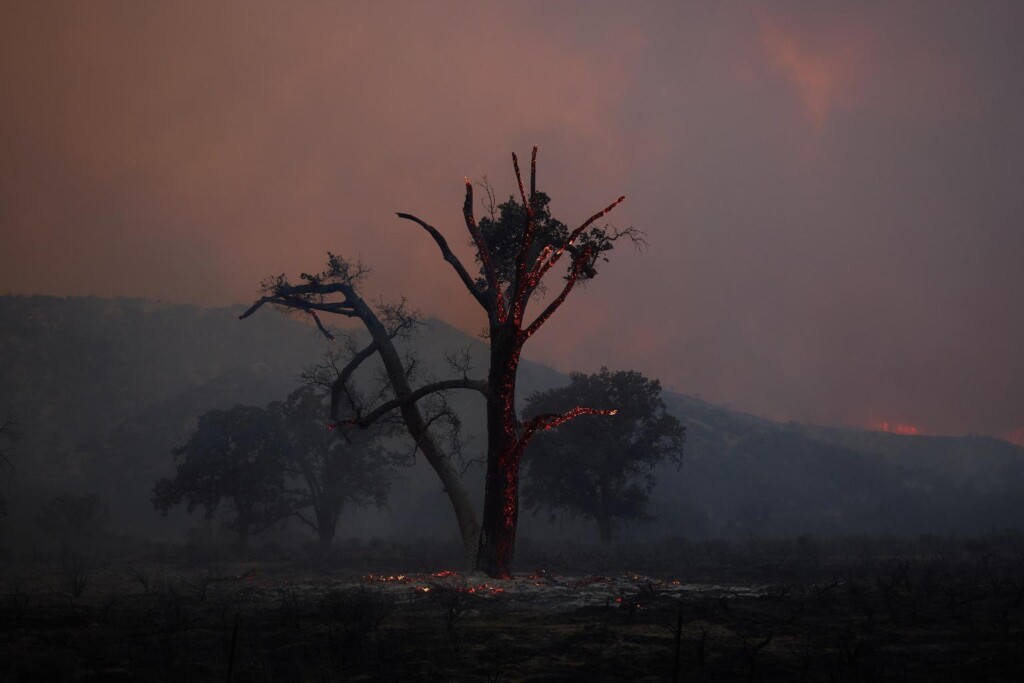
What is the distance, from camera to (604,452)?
41031 millimetres

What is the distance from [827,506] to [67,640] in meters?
107

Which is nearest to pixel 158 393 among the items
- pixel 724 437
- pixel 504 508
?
pixel 724 437

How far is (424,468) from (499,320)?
4072 inches

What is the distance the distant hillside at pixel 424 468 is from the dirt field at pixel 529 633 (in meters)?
35.3

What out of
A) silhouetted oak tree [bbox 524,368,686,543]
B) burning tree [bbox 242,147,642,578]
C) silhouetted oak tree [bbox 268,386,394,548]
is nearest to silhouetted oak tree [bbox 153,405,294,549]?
silhouetted oak tree [bbox 268,386,394,548]

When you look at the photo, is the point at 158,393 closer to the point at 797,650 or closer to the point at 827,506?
the point at 827,506

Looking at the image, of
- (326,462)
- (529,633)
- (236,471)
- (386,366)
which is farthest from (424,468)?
(529,633)

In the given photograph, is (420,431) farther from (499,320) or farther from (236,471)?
(236,471)

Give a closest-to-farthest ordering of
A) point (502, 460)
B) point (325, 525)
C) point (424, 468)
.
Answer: point (502, 460) < point (325, 525) < point (424, 468)

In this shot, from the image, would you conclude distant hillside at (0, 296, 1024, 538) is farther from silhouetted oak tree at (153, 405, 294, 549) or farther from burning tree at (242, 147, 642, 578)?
burning tree at (242, 147, 642, 578)

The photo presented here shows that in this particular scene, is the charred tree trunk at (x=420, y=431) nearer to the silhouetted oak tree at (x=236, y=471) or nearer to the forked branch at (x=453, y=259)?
the forked branch at (x=453, y=259)

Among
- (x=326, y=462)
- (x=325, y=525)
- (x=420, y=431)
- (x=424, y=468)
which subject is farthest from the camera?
(x=424, y=468)

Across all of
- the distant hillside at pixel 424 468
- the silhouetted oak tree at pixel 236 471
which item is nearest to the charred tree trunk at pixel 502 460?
the silhouetted oak tree at pixel 236 471

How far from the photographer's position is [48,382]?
142 meters
